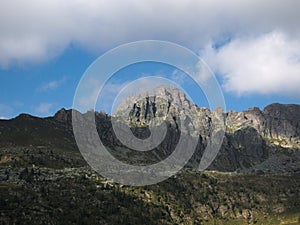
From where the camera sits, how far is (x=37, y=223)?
191 metres

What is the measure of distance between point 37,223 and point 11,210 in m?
15.5

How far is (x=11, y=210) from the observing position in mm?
194500
